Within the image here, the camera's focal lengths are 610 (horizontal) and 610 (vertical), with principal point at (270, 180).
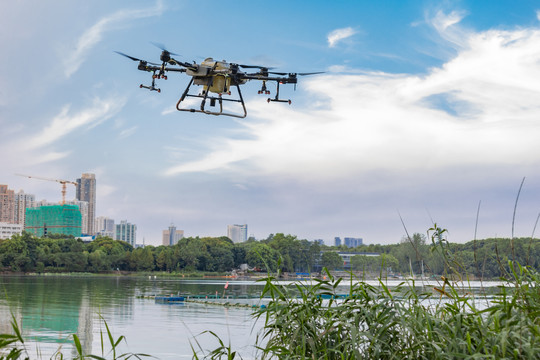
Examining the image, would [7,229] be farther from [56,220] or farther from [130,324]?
[130,324]

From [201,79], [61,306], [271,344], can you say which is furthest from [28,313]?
[271,344]

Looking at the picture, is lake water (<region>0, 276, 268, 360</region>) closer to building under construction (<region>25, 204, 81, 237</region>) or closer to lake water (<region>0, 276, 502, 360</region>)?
lake water (<region>0, 276, 502, 360</region>)

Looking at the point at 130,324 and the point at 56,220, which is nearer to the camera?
the point at 130,324

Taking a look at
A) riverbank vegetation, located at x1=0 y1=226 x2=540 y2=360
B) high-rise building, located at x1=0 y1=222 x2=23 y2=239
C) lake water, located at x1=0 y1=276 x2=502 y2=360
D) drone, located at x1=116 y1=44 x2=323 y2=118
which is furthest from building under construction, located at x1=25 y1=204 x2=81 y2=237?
riverbank vegetation, located at x1=0 y1=226 x2=540 y2=360

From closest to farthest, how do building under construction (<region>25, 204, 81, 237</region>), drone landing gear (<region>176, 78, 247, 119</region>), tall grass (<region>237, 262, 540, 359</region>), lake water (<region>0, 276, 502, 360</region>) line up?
tall grass (<region>237, 262, 540, 359</region>) < drone landing gear (<region>176, 78, 247, 119</region>) < lake water (<region>0, 276, 502, 360</region>) < building under construction (<region>25, 204, 81, 237</region>)

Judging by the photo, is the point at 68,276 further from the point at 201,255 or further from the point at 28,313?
the point at 28,313

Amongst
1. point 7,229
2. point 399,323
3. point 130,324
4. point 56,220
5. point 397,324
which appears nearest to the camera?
point 399,323

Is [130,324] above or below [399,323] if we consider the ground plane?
below

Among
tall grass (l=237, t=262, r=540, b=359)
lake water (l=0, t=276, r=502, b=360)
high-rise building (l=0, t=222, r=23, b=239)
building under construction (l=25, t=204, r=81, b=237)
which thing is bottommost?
lake water (l=0, t=276, r=502, b=360)

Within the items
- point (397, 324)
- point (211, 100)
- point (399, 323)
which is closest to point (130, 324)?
point (211, 100)

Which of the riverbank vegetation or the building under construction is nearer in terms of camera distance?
the riverbank vegetation
